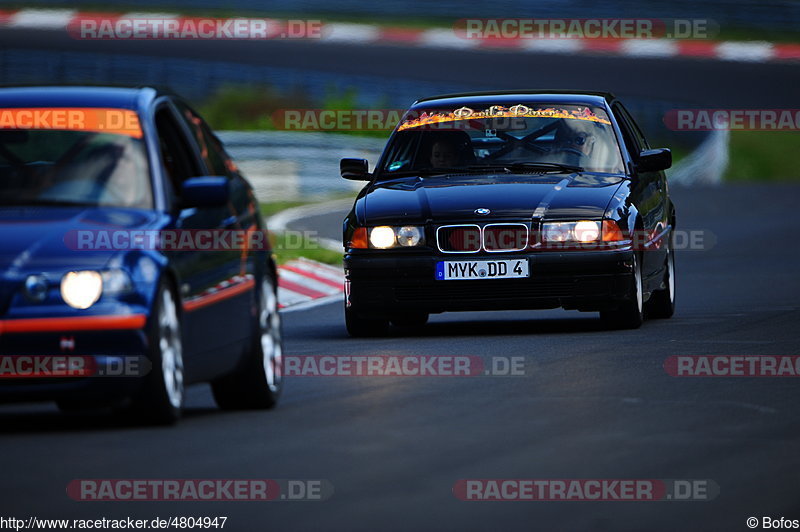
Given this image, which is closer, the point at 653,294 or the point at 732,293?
the point at 653,294

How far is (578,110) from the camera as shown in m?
13.5

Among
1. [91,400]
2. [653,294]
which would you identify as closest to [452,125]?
[653,294]

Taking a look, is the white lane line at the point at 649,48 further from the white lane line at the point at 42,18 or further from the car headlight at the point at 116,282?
the car headlight at the point at 116,282

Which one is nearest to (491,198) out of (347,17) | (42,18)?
(42,18)

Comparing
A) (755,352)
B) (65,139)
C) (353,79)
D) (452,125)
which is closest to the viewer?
(65,139)

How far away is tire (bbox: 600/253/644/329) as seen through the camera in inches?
484

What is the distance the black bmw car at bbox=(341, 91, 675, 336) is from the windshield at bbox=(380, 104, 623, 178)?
0.03 feet

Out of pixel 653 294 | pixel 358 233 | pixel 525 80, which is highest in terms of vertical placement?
pixel 358 233

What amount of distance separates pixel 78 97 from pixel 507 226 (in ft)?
13.2

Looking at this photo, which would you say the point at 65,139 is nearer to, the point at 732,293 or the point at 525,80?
the point at 732,293

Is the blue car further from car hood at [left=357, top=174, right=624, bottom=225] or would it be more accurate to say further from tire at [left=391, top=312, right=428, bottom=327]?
tire at [left=391, top=312, right=428, bottom=327]

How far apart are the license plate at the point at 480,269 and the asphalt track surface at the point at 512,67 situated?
20539 millimetres

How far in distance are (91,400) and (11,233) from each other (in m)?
0.73

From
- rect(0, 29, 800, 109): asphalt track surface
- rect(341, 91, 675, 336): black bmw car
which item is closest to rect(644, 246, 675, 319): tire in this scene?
rect(341, 91, 675, 336): black bmw car
